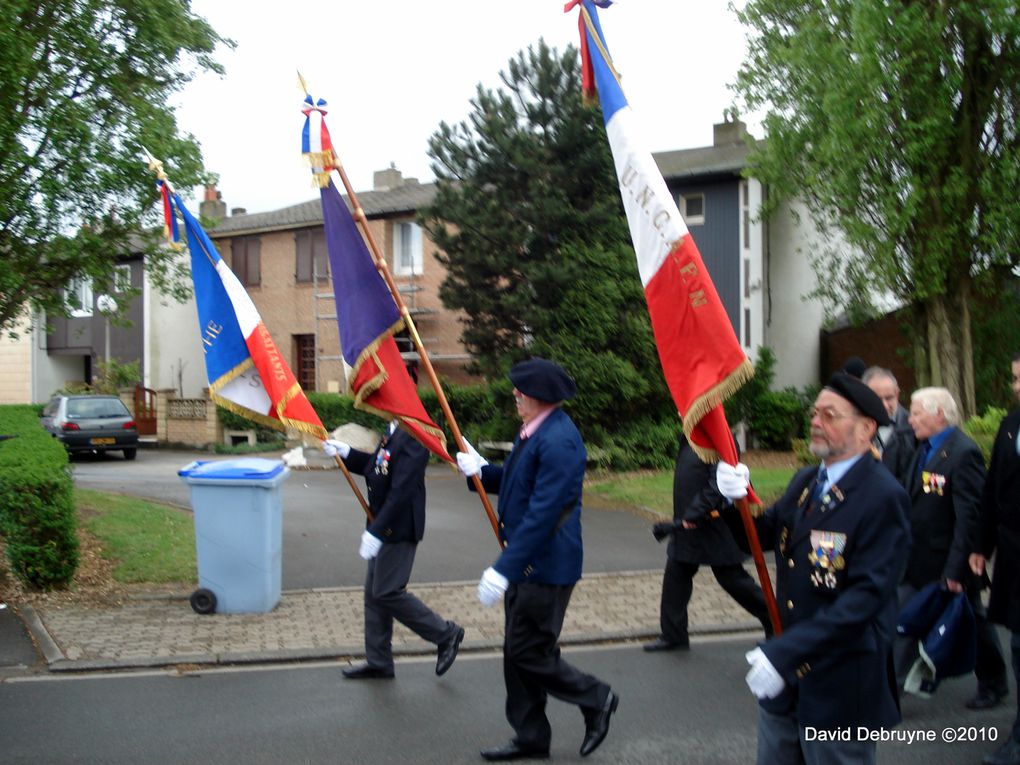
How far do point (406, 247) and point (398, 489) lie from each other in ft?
72.7

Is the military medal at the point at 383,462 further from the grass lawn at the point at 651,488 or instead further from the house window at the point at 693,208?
the house window at the point at 693,208

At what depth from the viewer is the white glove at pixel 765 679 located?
10.6ft

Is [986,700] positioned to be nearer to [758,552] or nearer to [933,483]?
[933,483]

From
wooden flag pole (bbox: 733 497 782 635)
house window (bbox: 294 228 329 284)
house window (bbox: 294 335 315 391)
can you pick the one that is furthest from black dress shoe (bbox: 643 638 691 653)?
house window (bbox: 294 335 315 391)

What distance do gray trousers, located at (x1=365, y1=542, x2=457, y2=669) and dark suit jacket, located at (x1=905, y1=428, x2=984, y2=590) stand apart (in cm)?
289

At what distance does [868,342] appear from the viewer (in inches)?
918

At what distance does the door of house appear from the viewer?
30.1m

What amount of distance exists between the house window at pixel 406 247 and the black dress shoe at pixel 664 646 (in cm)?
2107

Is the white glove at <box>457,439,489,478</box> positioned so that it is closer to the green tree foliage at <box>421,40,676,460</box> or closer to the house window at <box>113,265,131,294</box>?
the house window at <box>113,265,131,294</box>

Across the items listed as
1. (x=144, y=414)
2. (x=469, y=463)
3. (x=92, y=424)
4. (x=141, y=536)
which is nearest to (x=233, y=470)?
(x=469, y=463)

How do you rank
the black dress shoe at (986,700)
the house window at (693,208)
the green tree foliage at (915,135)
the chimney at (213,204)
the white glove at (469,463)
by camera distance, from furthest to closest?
the chimney at (213,204), the house window at (693,208), the green tree foliage at (915,135), the black dress shoe at (986,700), the white glove at (469,463)

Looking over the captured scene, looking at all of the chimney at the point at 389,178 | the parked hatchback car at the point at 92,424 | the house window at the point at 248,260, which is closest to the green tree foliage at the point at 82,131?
the parked hatchback car at the point at 92,424

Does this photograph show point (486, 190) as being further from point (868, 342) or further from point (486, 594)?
point (486, 594)

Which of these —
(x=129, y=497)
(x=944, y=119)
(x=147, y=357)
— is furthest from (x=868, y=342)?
(x=147, y=357)
